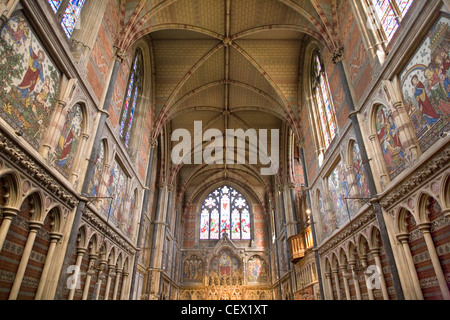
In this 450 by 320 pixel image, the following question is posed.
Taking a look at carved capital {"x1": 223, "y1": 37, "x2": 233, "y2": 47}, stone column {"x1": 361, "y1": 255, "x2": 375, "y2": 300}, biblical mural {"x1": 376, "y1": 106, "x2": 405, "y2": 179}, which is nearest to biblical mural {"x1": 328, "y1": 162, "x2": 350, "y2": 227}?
stone column {"x1": 361, "y1": 255, "x2": 375, "y2": 300}

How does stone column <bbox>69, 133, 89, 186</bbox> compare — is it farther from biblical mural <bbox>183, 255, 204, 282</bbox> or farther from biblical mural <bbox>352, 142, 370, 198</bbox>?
biblical mural <bbox>183, 255, 204, 282</bbox>

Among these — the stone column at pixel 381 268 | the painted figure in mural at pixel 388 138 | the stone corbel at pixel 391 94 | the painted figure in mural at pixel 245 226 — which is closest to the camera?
the stone corbel at pixel 391 94

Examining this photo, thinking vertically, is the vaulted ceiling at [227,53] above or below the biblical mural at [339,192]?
above

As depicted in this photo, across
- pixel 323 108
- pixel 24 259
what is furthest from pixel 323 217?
pixel 24 259

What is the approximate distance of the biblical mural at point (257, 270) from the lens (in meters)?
28.3

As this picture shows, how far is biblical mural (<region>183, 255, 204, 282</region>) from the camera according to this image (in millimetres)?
28422

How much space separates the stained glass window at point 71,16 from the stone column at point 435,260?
11.9 meters

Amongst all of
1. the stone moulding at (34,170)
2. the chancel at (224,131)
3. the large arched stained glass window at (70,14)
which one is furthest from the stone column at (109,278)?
the large arched stained glass window at (70,14)

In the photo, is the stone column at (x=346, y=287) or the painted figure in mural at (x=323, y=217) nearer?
the stone column at (x=346, y=287)

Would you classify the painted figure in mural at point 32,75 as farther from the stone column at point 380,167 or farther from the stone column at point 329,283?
the stone column at point 329,283

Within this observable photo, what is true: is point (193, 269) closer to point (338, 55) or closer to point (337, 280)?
point (337, 280)

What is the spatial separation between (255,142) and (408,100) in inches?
707

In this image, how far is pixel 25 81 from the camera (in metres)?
7.01
